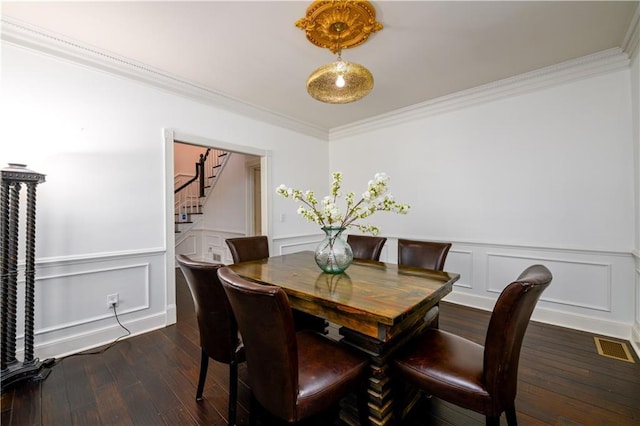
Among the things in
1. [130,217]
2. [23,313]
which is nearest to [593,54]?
[130,217]

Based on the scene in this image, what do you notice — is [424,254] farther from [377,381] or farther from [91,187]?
[91,187]

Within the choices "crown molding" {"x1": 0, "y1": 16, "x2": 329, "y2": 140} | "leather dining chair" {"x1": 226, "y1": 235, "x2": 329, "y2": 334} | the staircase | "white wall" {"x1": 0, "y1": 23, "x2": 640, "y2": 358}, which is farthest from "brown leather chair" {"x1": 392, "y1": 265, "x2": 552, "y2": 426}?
the staircase

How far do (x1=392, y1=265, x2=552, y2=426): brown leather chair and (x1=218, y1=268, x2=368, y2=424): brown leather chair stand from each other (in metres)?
0.30

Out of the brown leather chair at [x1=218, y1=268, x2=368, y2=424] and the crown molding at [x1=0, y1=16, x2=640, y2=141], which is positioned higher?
the crown molding at [x1=0, y1=16, x2=640, y2=141]

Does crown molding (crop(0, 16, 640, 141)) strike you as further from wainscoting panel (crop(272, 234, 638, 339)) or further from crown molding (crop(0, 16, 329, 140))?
wainscoting panel (crop(272, 234, 638, 339))

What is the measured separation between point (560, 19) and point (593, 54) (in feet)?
2.75

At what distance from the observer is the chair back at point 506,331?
1.04m

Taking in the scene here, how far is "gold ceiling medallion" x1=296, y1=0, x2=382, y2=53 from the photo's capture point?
1.80 meters

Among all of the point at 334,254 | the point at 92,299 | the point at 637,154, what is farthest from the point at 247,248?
the point at 637,154

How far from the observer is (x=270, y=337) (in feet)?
3.42

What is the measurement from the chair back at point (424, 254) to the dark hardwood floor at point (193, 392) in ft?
3.02

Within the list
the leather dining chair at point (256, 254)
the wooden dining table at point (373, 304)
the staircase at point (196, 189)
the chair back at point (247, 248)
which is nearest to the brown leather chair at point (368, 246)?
the wooden dining table at point (373, 304)

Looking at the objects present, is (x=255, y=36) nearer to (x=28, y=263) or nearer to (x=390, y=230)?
(x=28, y=263)

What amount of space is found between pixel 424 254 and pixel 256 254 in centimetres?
164
